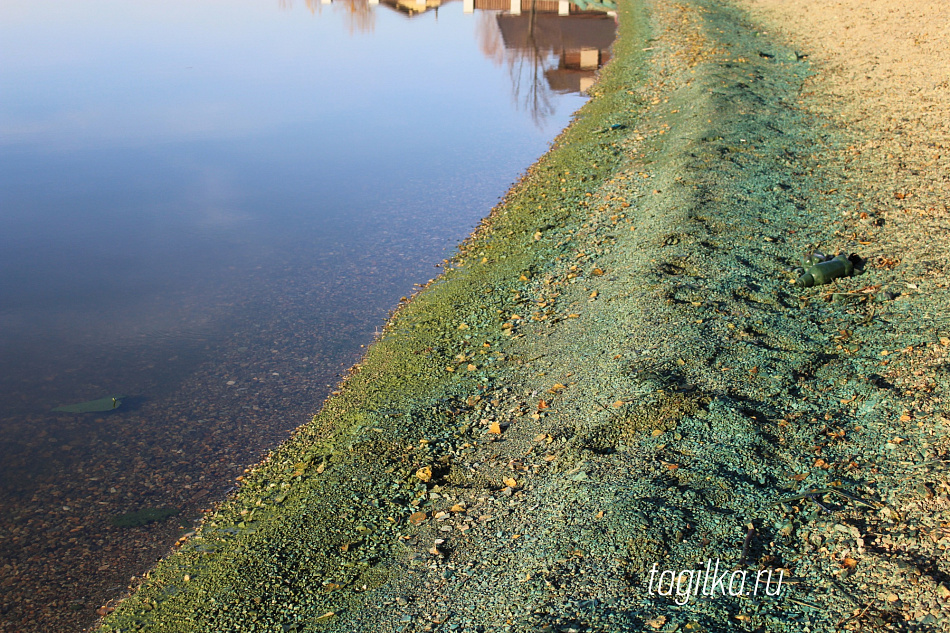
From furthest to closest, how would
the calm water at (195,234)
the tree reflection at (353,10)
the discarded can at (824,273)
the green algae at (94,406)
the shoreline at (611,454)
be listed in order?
the tree reflection at (353,10) < the discarded can at (824,273) < the green algae at (94,406) < the calm water at (195,234) < the shoreline at (611,454)

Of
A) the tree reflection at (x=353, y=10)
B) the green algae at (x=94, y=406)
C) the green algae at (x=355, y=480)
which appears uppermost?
the tree reflection at (x=353, y=10)

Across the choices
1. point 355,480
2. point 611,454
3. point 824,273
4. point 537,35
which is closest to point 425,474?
point 355,480

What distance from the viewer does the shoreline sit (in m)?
4.00

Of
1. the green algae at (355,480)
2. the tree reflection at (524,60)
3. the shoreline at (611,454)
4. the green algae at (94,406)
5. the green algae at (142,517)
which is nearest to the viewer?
the shoreline at (611,454)

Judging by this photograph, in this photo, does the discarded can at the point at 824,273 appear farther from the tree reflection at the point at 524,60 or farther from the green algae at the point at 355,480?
the tree reflection at the point at 524,60

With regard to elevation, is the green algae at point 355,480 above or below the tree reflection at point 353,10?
below

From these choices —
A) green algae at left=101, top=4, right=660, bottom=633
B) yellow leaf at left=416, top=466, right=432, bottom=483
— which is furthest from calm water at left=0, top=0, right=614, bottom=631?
yellow leaf at left=416, top=466, right=432, bottom=483

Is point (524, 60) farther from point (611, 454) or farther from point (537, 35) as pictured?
point (611, 454)

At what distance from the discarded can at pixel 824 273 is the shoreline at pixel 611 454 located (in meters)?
0.13

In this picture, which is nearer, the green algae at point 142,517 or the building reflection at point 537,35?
the green algae at point 142,517

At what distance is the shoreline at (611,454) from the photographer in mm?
3996

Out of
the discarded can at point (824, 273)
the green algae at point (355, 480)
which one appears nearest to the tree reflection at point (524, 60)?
the green algae at point (355, 480)

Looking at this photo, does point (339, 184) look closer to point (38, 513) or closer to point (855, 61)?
point (38, 513)

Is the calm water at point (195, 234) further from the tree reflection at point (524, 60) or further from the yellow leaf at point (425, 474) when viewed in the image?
the yellow leaf at point (425, 474)
